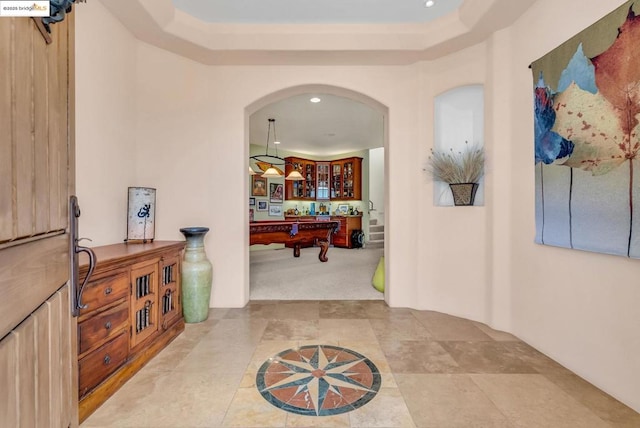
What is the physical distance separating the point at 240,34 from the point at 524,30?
2627mm

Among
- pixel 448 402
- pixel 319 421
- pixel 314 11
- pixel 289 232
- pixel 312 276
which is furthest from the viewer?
pixel 289 232

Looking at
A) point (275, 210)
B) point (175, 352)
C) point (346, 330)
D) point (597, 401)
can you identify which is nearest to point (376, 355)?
point (346, 330)

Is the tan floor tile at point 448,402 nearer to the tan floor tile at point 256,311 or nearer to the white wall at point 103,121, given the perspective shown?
the tan floor tile at point 256,311

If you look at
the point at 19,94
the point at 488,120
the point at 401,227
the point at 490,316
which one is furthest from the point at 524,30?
the point at 19,94

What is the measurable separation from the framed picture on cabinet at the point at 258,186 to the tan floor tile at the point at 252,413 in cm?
651

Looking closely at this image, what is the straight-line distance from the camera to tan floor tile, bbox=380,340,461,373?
207 cm

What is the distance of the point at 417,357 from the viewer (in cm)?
224

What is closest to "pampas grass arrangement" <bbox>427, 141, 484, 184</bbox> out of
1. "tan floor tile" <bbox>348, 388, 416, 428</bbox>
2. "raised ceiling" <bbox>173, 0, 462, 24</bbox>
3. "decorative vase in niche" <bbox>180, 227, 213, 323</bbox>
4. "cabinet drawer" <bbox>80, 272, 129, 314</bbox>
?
"raised ceiling" <bbox>173, 0, 462, 24</bbox>

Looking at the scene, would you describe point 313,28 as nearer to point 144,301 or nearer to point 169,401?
point 144,301

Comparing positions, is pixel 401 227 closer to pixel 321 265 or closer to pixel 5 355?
pixel 321 265

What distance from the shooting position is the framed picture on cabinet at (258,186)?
26.1 feet

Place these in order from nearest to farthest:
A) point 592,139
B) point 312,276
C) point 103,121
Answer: point 592,139, point 103,121, point 312,276

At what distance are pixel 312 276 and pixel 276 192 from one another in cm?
420

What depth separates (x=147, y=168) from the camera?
306 centimetres
